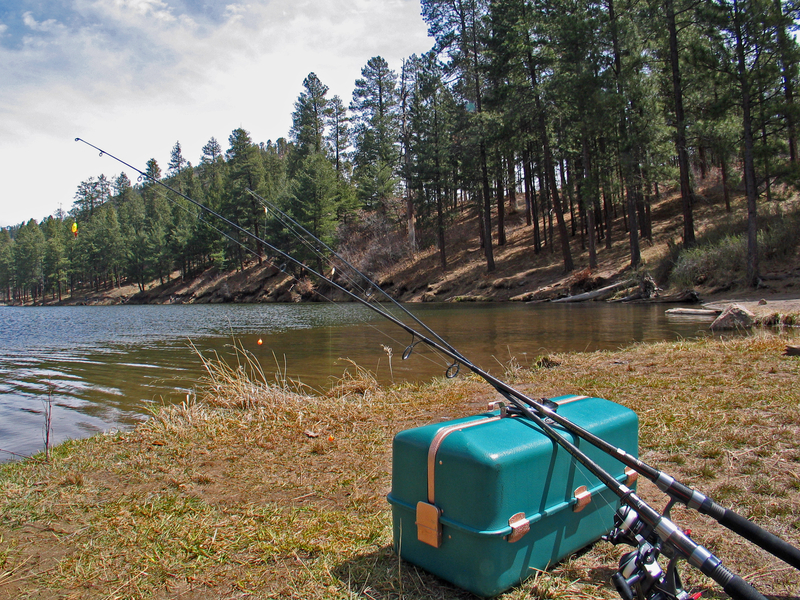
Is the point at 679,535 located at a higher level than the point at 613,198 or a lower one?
lower

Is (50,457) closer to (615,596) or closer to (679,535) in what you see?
(615,596)

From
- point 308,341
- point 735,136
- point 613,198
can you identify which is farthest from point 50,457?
point 613,198

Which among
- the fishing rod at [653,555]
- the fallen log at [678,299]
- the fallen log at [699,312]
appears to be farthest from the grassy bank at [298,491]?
the fallen log at [678,299]

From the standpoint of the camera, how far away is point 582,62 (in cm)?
2338

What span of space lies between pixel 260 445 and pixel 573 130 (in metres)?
27.0

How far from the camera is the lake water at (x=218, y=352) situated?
24.5 feet

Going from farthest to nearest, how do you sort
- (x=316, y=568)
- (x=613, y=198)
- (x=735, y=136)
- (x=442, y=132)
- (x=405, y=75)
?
(x=405, y=75)
(x=442, y=132)
(x=613, y=198)
(x=735, y=136)
(x=316, y=568)

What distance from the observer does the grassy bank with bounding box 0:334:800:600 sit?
2443 millimetres

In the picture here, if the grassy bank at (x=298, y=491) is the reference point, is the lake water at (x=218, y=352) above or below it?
below

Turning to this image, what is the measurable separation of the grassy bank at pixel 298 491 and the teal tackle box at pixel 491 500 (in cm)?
11

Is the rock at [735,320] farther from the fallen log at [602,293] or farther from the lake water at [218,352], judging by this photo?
Result: the fallen log at [602,293]

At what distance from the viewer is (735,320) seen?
1120 cm

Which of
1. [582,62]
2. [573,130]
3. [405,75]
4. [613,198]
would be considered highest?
[405,75]

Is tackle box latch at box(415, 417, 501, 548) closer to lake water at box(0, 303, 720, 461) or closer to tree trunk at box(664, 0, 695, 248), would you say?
lake water at box(0, 303, 720, 461)
